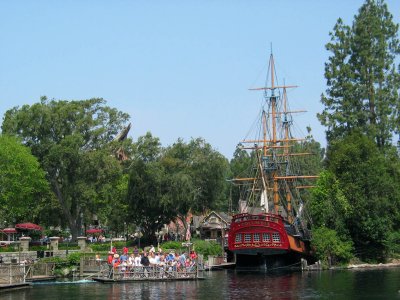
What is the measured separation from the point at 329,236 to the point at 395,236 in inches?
350

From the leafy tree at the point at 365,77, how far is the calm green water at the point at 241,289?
23274 mm

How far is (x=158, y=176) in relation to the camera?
240ft

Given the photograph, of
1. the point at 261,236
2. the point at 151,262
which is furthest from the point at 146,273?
the point at 261,236

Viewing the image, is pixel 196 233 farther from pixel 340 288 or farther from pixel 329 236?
pixel 340 288

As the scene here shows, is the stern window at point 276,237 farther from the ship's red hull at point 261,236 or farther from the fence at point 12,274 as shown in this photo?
the fence at point 12,274

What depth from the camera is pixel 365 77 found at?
72.4m

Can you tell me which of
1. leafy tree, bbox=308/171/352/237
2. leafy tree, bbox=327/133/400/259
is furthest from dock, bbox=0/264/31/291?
leafy tree, bbox=327/133/400/259

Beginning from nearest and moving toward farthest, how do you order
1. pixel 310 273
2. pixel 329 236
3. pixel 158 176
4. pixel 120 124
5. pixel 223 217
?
pixel 310 273 → pixel 329 236 → pixel 158 176 → pixel 120 124 → pixel 223 217

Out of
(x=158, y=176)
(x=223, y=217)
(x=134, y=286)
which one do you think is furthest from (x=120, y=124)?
(x=134, y=286)

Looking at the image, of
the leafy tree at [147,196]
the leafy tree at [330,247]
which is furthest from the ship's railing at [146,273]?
the leafy tree at [147,196]

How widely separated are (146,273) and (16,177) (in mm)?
28029

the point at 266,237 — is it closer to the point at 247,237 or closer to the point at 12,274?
the point at 247,237

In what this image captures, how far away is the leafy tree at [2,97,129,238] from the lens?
74.2m

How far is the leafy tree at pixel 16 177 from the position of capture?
69.8 m
